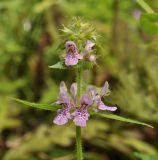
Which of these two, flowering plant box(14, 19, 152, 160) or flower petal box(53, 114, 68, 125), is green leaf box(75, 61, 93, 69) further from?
flower petal box(53, 114, 68, 125)

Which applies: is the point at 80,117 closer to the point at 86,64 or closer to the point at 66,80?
the point at 86,64

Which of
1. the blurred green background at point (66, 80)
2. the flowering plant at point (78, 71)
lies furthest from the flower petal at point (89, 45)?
the blurred green background at point (66, 80)

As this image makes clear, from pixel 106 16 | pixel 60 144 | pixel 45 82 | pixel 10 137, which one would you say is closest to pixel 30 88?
pixel 45 82

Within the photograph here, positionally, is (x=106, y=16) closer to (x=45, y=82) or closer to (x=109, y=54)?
(x=109, y=54)

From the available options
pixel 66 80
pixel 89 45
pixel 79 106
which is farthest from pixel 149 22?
pixel 66 80

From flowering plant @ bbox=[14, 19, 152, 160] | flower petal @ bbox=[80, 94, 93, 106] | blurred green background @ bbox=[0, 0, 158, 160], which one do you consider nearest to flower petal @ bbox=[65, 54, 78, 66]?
flowering plant @ bbox=[14, 19, 152, 160]

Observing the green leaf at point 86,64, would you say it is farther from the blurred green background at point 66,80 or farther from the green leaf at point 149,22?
the blurred green background at point 66,80
